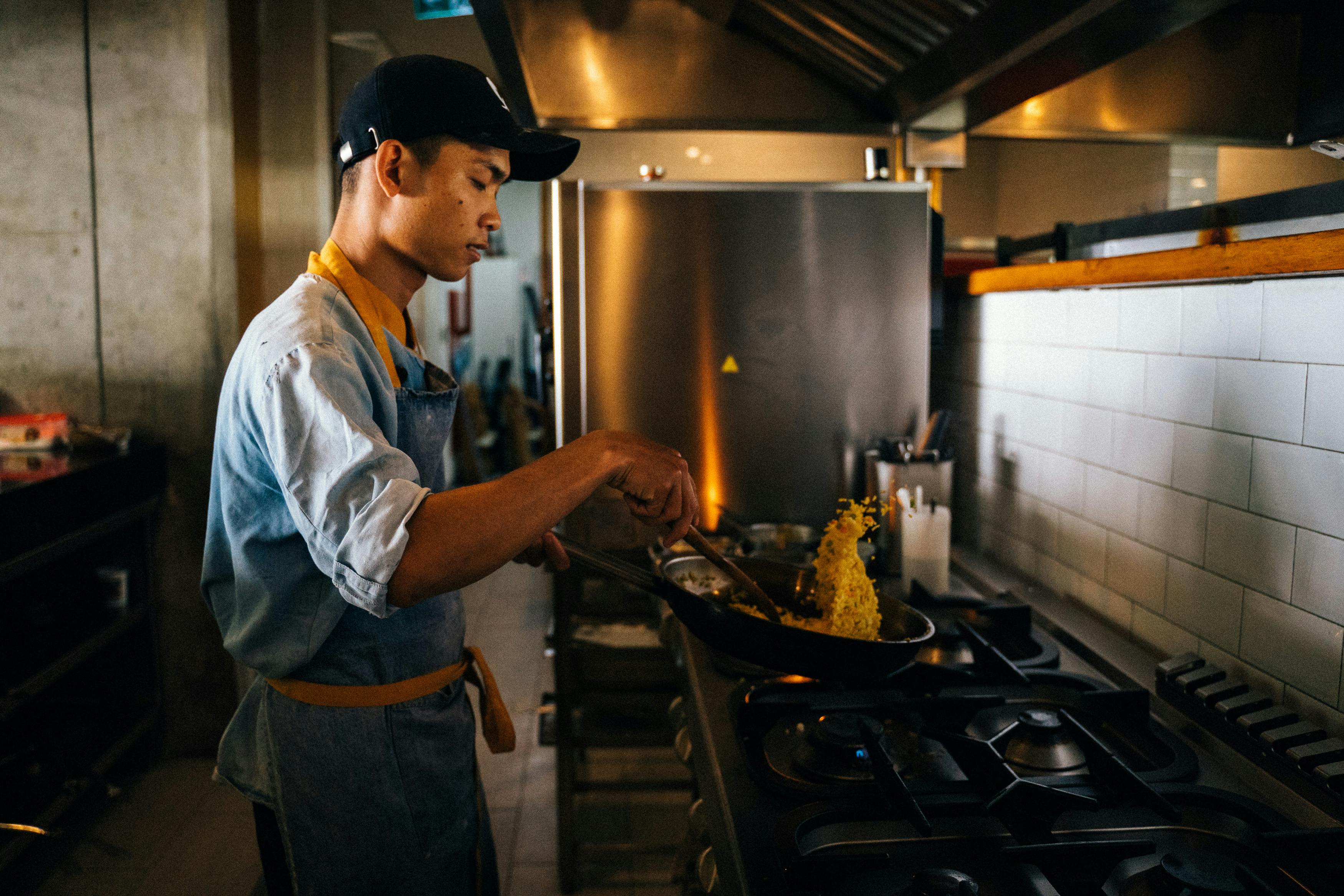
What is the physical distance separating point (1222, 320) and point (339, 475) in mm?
1234

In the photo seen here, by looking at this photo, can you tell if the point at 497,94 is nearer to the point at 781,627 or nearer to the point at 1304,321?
the point at 781,627

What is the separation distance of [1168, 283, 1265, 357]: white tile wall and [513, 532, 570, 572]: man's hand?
1013 mm

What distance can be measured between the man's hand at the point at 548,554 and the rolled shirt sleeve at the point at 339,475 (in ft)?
1.67

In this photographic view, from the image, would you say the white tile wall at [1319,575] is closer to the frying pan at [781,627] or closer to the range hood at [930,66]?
the frying pan at [781,627]

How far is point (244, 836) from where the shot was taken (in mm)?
2748

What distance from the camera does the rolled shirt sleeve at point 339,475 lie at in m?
0.82

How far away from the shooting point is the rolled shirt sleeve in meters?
0.82

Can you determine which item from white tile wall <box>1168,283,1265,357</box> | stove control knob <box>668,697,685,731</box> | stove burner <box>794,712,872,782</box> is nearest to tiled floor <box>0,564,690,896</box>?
stove control knob <box>668,697,685,731</box>

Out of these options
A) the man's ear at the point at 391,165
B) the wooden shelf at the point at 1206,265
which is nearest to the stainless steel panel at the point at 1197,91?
the wooden shelf at the point at 1206,265

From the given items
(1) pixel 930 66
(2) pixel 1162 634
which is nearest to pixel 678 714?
(2) pixel 1162 634

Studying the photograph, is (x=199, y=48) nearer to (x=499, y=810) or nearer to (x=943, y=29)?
(x=943, y=29)

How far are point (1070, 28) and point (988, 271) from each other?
804mm

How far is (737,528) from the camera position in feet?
6.73

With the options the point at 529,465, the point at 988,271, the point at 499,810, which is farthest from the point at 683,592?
the point at 499,810
